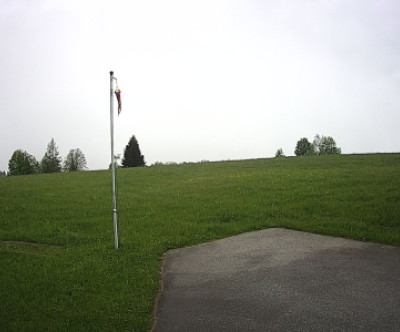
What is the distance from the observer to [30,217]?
14.5m

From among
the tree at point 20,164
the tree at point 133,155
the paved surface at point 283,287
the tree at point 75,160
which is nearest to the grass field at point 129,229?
the paved surface at point 283,287

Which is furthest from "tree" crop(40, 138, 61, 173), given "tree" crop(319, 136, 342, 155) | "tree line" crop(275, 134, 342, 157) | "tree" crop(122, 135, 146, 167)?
"tree" crop(319, 136, 342, 155)

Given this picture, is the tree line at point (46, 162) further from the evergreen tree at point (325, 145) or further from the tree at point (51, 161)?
the evergreen tree at point (325, 145)

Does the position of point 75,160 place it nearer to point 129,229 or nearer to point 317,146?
point 317,146

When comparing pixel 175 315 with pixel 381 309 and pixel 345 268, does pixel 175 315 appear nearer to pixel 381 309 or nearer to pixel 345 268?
pixel 381 309

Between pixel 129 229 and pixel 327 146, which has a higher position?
pixel 327 146

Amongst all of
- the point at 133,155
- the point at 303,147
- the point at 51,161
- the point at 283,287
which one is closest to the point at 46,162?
the point at 51,161

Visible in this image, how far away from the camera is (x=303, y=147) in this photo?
107 meters

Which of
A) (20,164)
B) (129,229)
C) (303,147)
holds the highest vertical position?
(303,147)

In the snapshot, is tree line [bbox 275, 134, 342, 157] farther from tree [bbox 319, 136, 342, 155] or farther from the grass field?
the grass field

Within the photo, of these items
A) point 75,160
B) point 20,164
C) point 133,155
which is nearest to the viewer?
point 133,155

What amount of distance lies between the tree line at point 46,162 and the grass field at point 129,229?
7216 cm

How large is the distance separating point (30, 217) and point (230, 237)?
32.8 ft

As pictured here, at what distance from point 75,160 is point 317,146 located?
87.7m
